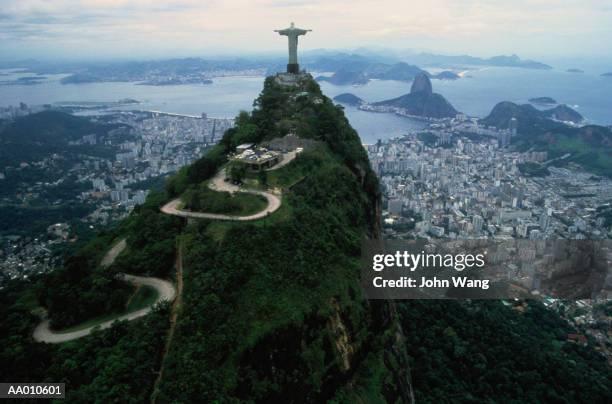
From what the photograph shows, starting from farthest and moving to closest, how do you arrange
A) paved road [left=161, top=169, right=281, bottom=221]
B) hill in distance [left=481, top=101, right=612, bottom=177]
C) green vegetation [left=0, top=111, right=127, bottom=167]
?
1. hill in distance [left=481, top=101, right=612, bottom=177]
2. green vegetation [left=0, top=111, right=127, bottom=167]
3. paved road [left=161, top=169, right=281, bottom=221]

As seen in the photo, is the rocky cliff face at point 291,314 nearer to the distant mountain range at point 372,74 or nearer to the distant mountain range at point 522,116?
the distant mountain range at point 522,116

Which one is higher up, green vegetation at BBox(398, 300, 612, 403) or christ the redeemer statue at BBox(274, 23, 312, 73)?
christ the redeemer statue at BBox(274, 23, 312, 73)

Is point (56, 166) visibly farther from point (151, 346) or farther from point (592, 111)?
point (592, 111)

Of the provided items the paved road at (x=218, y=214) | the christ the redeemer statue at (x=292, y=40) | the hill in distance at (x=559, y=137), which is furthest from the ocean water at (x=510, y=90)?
the paved road at (x=218, y=214)

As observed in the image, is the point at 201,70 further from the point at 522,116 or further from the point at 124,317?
the point at 124,317

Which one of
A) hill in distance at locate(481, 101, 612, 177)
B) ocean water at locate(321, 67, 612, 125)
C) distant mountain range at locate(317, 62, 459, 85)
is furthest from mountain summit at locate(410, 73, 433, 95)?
distant mountain range at locate(317, 62, 459, 85)

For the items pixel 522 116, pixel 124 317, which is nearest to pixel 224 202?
pixel 124 317

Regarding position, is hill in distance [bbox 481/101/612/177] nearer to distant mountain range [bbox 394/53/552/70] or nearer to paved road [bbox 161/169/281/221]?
paved road [bbox 161/169/281/221]
